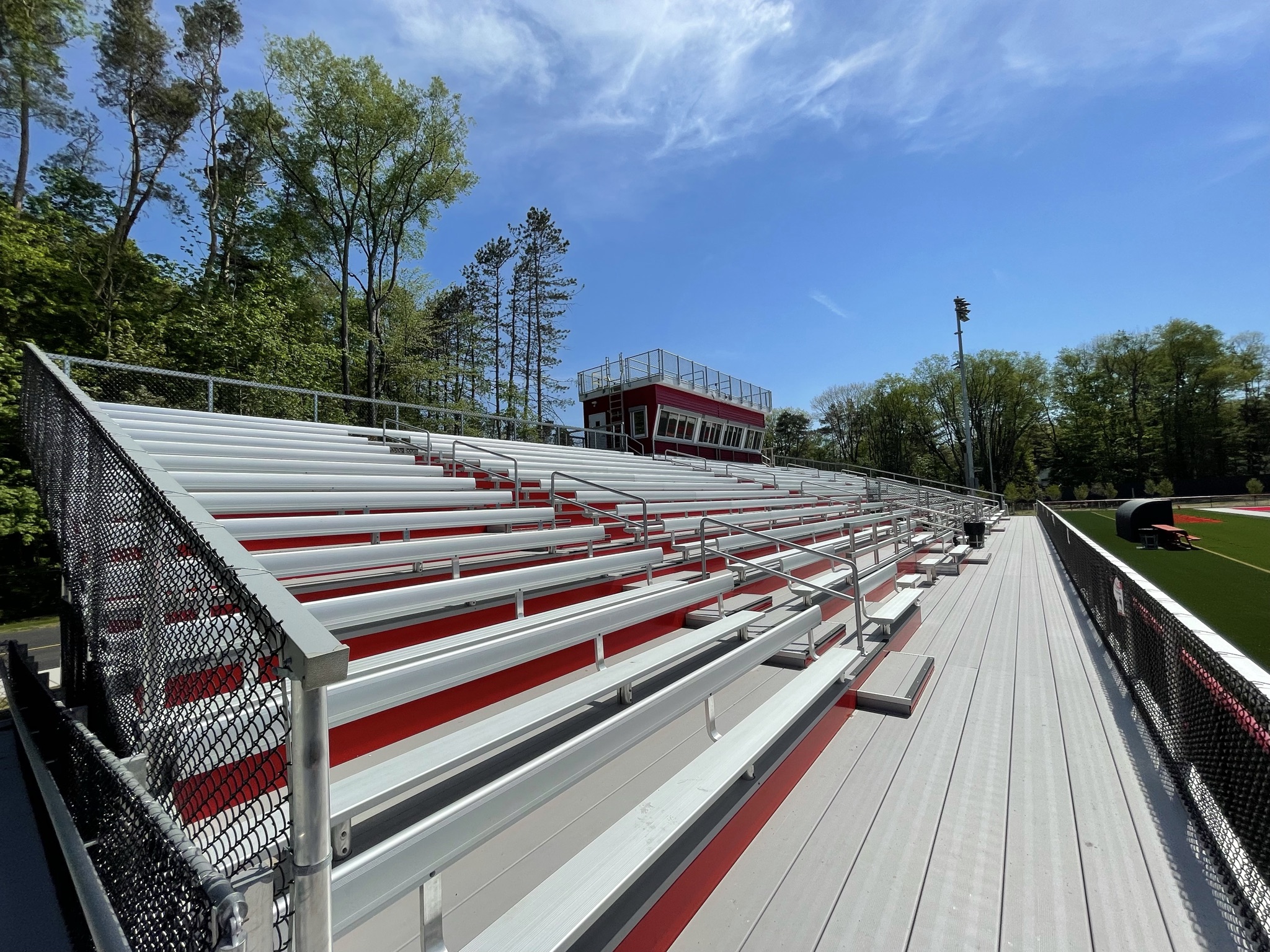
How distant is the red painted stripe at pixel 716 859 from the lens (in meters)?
1.34

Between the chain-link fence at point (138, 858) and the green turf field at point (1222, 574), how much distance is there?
6.55m

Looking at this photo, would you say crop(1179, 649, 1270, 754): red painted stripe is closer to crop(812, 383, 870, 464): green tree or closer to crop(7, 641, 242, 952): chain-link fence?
crop(7, 641, 242, 952): chain-link fence

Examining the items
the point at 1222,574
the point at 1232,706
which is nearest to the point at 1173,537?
the point at 1222,574

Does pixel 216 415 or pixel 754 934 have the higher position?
pixel 216 415

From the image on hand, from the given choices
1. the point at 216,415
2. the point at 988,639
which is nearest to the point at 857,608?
the point at 988,639

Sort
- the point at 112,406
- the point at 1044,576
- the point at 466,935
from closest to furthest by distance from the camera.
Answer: the point at 466,935 → the point at 112,406 → the point at 1044,576

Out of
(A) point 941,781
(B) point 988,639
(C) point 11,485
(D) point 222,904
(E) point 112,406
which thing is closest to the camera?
(D) point 222,904

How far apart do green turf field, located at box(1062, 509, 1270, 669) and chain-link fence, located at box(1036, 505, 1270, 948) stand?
7.70 ft

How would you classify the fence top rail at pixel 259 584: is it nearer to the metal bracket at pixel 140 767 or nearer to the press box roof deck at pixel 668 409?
the metal bracket at pixel 140 767

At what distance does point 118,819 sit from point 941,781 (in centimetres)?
277

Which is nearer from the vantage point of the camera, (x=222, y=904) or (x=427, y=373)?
(x=222, y=904)

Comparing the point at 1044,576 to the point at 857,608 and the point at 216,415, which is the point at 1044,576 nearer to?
the point at 857,608

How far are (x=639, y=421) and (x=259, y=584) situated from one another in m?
16.7

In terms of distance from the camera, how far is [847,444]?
47.8 metres
